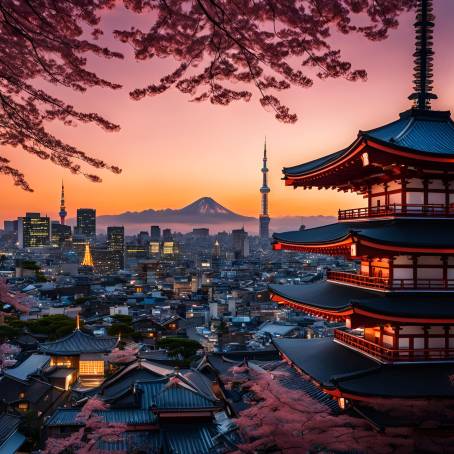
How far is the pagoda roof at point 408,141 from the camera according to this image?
10586 millimetres

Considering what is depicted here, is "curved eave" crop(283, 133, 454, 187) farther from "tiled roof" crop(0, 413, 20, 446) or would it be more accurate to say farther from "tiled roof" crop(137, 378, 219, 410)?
"tiled roof" crop(0, 413, 20, 446)

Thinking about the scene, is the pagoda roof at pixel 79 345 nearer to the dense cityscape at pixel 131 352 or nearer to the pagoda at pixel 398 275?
the dense cityscape at pixel 131 352

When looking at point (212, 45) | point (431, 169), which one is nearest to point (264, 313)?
point (431, 169)

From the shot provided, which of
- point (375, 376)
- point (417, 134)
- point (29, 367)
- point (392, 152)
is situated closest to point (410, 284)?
point (375, 376)

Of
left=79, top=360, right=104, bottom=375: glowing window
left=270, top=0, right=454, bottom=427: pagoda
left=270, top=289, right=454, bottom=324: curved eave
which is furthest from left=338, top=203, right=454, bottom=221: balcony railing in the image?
left=79, top=360, right=104, bottom=375: glowing window

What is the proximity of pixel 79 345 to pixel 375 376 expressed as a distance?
2709cm

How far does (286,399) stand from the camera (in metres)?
11.6

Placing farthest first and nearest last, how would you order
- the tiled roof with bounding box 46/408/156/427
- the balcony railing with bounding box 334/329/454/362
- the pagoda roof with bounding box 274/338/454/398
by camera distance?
the tiled roof with bounding box 46/408/156/427
the balcony railing with bounding box 334/329/454/362
the pagoda roof with bounding box 274/338/454/398

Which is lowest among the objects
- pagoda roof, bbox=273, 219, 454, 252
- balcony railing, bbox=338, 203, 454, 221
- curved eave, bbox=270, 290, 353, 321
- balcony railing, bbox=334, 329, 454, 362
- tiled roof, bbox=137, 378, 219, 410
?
tiled roof, bbox=137, 378, 219, 410

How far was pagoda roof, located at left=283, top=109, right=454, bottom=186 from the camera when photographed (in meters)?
10.6

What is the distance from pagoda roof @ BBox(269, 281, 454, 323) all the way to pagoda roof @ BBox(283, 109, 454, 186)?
2943 mm

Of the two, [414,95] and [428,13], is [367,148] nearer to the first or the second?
[414,95]

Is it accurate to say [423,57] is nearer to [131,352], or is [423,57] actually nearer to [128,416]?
[128,416]

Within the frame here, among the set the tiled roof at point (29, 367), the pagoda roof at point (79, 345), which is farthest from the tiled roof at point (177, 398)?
the pagoda roof at point (79, 345)
